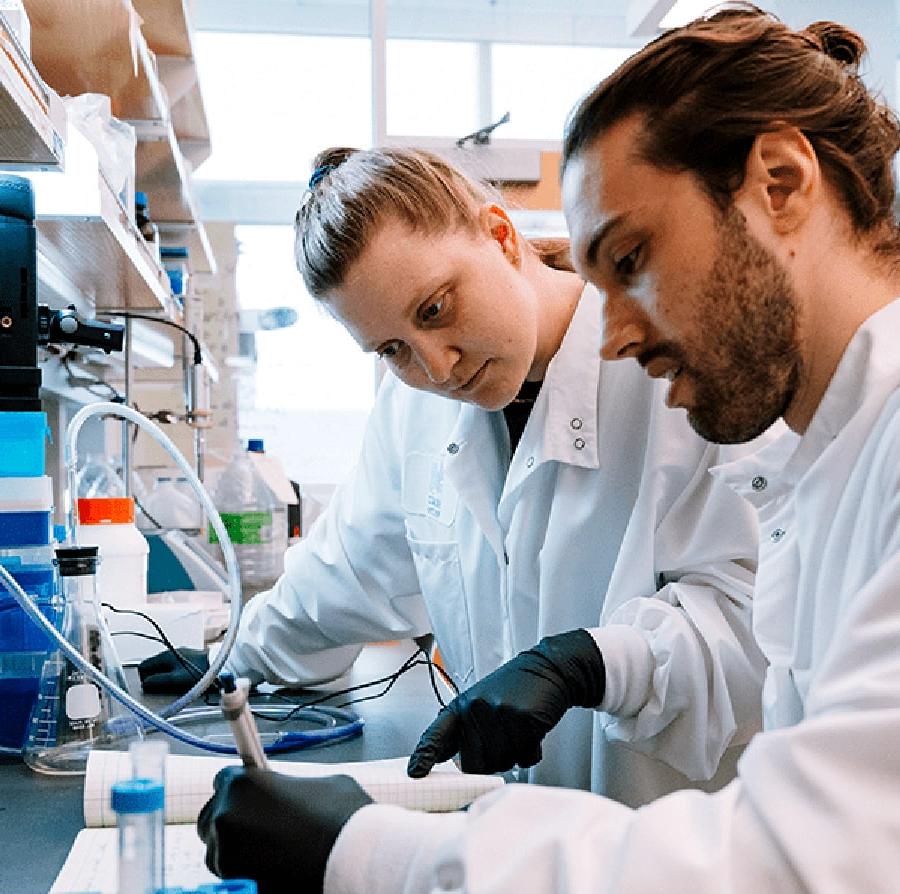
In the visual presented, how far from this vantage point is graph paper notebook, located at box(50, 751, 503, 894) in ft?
2.90

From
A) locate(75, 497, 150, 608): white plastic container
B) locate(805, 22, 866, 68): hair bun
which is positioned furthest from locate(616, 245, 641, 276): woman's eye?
locate(75, 497, 150, 608): white plastic container

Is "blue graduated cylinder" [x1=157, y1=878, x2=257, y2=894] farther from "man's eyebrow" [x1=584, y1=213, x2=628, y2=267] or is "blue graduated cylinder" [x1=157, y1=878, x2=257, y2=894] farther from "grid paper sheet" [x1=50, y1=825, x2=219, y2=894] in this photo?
"man's eyebrow" [x1=584, y1=213, x2=628, y2=267]

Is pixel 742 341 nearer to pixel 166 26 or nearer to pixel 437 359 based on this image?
pixel 437 359

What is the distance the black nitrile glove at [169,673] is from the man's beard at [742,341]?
0.93 m

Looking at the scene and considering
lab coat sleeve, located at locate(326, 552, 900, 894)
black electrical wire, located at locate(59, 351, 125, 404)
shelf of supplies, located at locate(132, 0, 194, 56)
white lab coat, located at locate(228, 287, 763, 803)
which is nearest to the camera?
lab coat sleeve, located at locate(326, 552, 900, 894)

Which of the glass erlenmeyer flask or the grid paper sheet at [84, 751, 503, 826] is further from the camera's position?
the glass erlenmeyer flask

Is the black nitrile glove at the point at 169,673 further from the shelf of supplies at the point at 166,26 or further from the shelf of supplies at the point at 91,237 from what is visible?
the shelf of supplies at the point at 166,26

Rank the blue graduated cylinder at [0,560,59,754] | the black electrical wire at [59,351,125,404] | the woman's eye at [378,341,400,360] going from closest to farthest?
the blue graduated cylinder at [0,560,59,754], the woman's eye at [378,341,400,360], the black electrical wire at [59,351,125,404]

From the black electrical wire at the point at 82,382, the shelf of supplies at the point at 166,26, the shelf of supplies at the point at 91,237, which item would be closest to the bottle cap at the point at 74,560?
the shelf of supplies at the point at 91,237

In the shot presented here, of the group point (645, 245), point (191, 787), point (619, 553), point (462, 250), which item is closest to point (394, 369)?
point (462, 250)

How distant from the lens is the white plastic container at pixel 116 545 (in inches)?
78.1

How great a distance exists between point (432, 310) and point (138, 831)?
920mm

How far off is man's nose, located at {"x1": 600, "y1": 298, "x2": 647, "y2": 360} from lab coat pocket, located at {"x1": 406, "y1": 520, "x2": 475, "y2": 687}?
2.17ft

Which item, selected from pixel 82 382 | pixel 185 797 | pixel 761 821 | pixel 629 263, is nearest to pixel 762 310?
pixel 629 263
